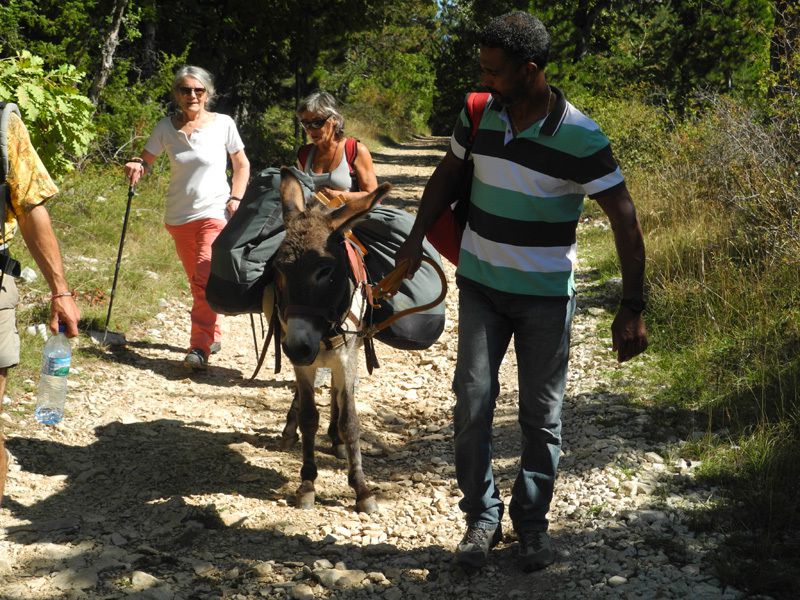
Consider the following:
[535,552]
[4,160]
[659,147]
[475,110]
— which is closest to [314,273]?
[475,110]

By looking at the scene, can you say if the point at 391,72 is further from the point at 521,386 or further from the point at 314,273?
the point at 521,386

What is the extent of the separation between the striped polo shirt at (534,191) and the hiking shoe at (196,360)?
383cm

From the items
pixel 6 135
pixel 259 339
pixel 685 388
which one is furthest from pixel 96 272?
pixel 685 388

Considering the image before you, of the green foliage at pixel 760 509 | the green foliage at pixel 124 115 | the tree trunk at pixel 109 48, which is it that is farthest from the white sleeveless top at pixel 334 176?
the tree trunk at pixel 109 48

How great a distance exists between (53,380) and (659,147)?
9.93 m

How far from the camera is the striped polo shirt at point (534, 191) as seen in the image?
11.3 feet

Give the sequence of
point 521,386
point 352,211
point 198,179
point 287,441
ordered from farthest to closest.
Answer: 1. point 198,179
2. point 287,441
3. point 352,211
4. point 521,386

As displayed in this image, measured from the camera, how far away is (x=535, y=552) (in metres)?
3.84

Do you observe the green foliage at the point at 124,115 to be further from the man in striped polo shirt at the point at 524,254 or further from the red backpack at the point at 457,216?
the man in striped polo shirt at the point at 524,254

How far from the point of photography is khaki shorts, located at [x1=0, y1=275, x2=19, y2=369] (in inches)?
145

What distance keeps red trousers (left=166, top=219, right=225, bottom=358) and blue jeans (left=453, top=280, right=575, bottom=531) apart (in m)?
3.66

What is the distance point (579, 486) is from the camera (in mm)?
4707

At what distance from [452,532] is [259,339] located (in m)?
4.17

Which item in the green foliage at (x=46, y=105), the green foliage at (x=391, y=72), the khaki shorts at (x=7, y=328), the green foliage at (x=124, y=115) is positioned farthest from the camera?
the green foliage at (x=391, y=72)
